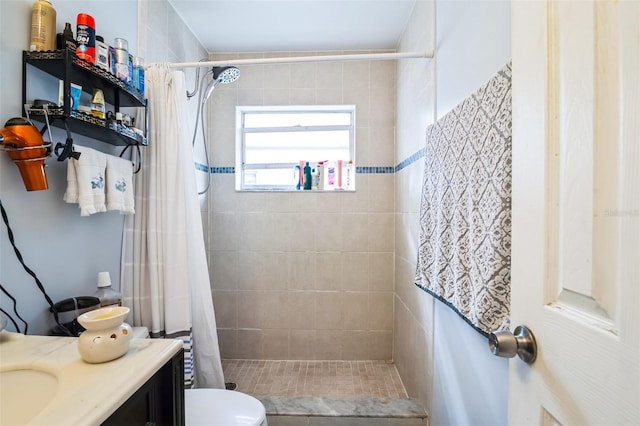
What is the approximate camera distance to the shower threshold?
4.93 feet

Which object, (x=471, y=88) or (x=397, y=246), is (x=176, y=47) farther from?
(x=397, y=246)

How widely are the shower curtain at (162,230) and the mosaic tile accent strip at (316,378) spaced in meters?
0.66

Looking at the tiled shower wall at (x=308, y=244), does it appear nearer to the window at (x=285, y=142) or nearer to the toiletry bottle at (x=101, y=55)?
the window at (x=285, y=142)

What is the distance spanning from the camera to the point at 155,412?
2.19ft

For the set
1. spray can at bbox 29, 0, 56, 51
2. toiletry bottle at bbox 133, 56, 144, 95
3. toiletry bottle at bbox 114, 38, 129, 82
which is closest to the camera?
spray can at bbox 29, 0, 56, 51

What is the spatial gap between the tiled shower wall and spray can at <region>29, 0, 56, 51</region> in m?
1.32

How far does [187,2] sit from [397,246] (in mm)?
2034

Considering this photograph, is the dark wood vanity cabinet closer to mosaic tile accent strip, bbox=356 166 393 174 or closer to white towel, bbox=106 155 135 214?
white towel, bbox=106 155 135 214

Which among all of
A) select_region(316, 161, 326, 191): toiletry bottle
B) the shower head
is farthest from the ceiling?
select_region(316, 161, 326, 191): toiletry bottle

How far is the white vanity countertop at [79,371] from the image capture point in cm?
50

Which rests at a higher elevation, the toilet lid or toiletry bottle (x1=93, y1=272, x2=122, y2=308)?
toiletry bottle (x1=93, y1=272, x2=122, y2=308)

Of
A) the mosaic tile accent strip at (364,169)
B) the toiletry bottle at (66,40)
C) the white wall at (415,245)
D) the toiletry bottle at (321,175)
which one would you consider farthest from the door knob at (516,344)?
the toiletry bottle at (321,175)

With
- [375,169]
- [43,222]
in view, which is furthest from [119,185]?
[375,169]

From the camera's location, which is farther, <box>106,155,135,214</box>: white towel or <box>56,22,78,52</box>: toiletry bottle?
<box>106,155,135,214</box>: white towel
